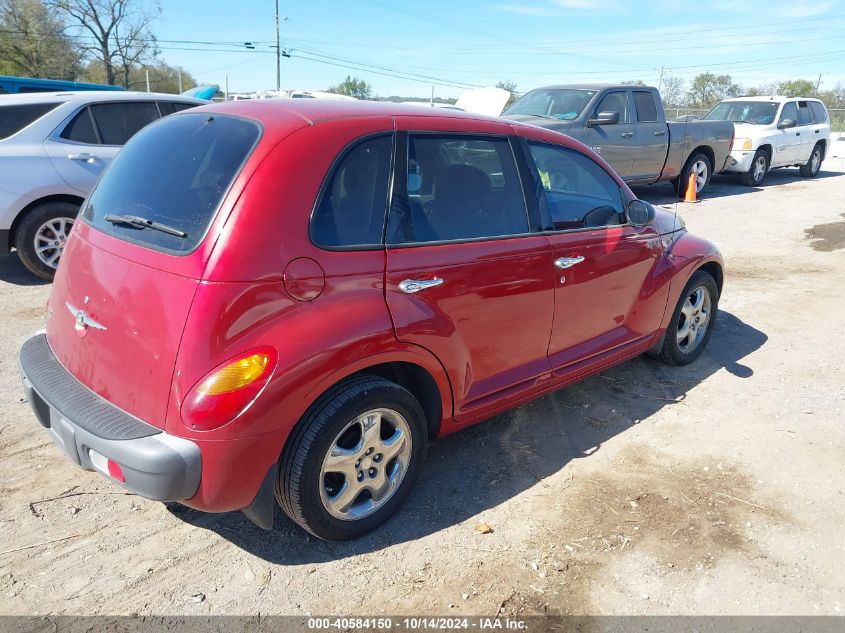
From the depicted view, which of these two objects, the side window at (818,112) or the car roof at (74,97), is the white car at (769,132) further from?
the car roof at (74,97)

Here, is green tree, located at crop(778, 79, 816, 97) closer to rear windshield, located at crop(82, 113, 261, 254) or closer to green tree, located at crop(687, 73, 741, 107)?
green tree, located at crop(687, 73, 741, 107)

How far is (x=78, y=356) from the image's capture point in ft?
9.04

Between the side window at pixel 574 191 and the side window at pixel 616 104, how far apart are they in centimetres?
683

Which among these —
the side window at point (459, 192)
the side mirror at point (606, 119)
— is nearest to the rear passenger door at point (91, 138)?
the side window at point (459, 192)

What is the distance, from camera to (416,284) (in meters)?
2.82

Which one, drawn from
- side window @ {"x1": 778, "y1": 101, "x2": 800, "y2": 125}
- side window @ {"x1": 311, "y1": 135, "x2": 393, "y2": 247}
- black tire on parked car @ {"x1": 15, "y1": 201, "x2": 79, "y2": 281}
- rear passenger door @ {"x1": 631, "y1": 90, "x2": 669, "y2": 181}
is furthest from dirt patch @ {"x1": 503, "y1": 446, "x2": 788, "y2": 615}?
side window @ {"x1": 778, "y1": 101, "x2": 800, "y2": 125}

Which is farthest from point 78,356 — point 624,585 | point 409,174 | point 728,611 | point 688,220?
point 688,220

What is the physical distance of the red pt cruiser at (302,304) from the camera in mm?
2359

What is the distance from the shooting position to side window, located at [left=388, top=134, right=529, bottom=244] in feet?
9.62

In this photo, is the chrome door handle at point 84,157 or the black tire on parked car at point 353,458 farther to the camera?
→ the chrome door handle at point 84,157

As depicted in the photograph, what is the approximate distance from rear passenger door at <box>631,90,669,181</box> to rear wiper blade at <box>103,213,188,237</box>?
9.81m

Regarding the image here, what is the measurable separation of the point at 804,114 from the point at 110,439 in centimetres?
1722

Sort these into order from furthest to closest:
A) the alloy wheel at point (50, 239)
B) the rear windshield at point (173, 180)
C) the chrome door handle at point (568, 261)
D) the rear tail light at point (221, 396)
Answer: the alloy wheel at point (50, 239) → the chrome door handle at point (568, 261) → the rear windshield at point (173, 180) → the rear tail light at point (221, 396)

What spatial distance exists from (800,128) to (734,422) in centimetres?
1381
